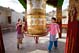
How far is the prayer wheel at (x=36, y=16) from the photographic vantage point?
5.02m

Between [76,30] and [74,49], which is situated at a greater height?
[76,30]

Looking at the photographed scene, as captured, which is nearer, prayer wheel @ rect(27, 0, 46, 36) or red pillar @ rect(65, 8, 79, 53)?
red pillar @ rect(65, 8, 79, 53)

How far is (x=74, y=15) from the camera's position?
3150mm

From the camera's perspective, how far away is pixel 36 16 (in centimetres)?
517

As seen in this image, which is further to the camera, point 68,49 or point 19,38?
point 19,38

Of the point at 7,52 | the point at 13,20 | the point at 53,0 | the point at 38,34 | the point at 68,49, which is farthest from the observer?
the point at 13,20

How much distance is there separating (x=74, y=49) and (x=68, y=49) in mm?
192

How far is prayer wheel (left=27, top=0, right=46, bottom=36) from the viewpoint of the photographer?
198 inches

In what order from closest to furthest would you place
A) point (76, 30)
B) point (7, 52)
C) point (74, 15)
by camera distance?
point (74, 15), point (76, 30), point (7, 52)

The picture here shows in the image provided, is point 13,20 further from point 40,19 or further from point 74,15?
point 74,15

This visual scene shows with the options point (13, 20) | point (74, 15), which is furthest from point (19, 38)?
point (13, 20)

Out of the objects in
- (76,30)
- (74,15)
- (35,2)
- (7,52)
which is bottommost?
(7,52)

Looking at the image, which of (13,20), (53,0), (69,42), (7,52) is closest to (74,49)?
(69,42)

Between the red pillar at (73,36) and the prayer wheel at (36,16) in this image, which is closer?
the red pillar at (73,36)
